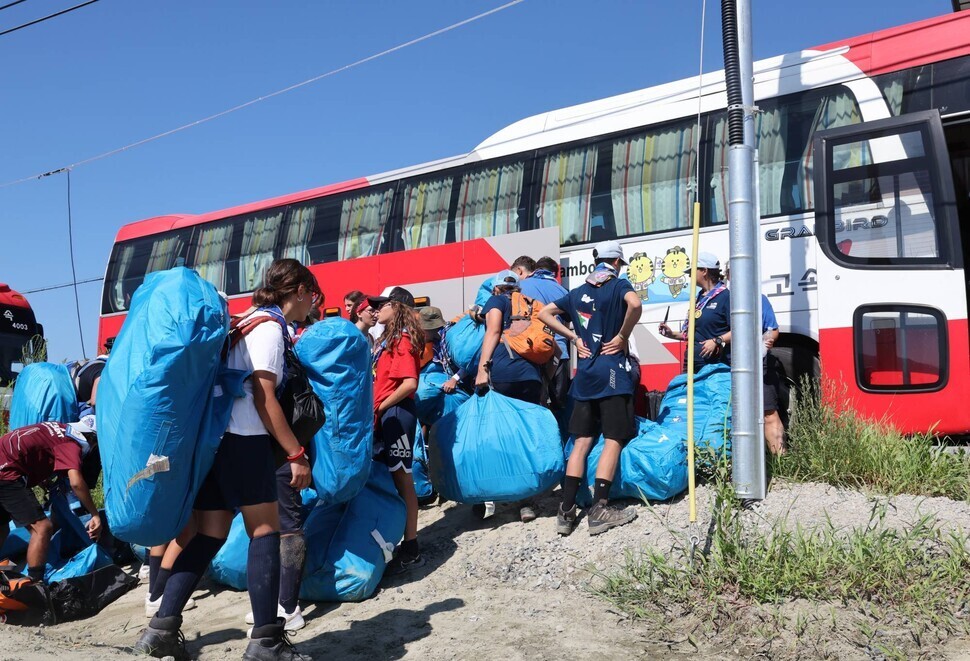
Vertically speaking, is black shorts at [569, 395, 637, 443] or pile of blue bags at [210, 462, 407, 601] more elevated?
black shorts at [569, 395, 637, 443]

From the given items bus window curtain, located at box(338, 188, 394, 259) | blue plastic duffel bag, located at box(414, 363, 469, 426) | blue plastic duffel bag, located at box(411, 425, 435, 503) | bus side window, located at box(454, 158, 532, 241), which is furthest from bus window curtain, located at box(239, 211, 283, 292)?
blue plastic duffel bag, located at box(414, 363, 469, 426)

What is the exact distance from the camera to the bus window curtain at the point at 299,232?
1252 centimetres

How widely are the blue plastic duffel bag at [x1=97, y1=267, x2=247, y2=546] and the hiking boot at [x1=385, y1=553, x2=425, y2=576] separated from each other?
222 centimetres

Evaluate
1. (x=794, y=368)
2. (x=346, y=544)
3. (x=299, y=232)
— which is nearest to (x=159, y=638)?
(x=346, y=544)

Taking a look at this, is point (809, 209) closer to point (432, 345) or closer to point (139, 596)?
point (432, 345)

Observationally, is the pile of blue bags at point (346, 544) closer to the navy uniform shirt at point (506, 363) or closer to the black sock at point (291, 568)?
the black sock at point (291, 568)

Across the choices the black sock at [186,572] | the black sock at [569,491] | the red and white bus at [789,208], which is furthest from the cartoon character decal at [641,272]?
the black sock at [186,572]

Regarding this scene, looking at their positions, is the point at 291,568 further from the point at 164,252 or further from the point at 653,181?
the point at 164,252

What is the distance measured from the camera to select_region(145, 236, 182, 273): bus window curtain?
48.5ft

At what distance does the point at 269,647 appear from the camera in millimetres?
3799

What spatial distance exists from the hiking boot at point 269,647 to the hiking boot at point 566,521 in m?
2.11

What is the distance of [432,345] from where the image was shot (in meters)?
7.42

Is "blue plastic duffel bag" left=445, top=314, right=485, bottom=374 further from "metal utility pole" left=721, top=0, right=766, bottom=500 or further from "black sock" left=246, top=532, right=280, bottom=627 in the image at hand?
"black sock" left=246, top=532, right=280, bottom=627

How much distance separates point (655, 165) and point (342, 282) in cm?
470
